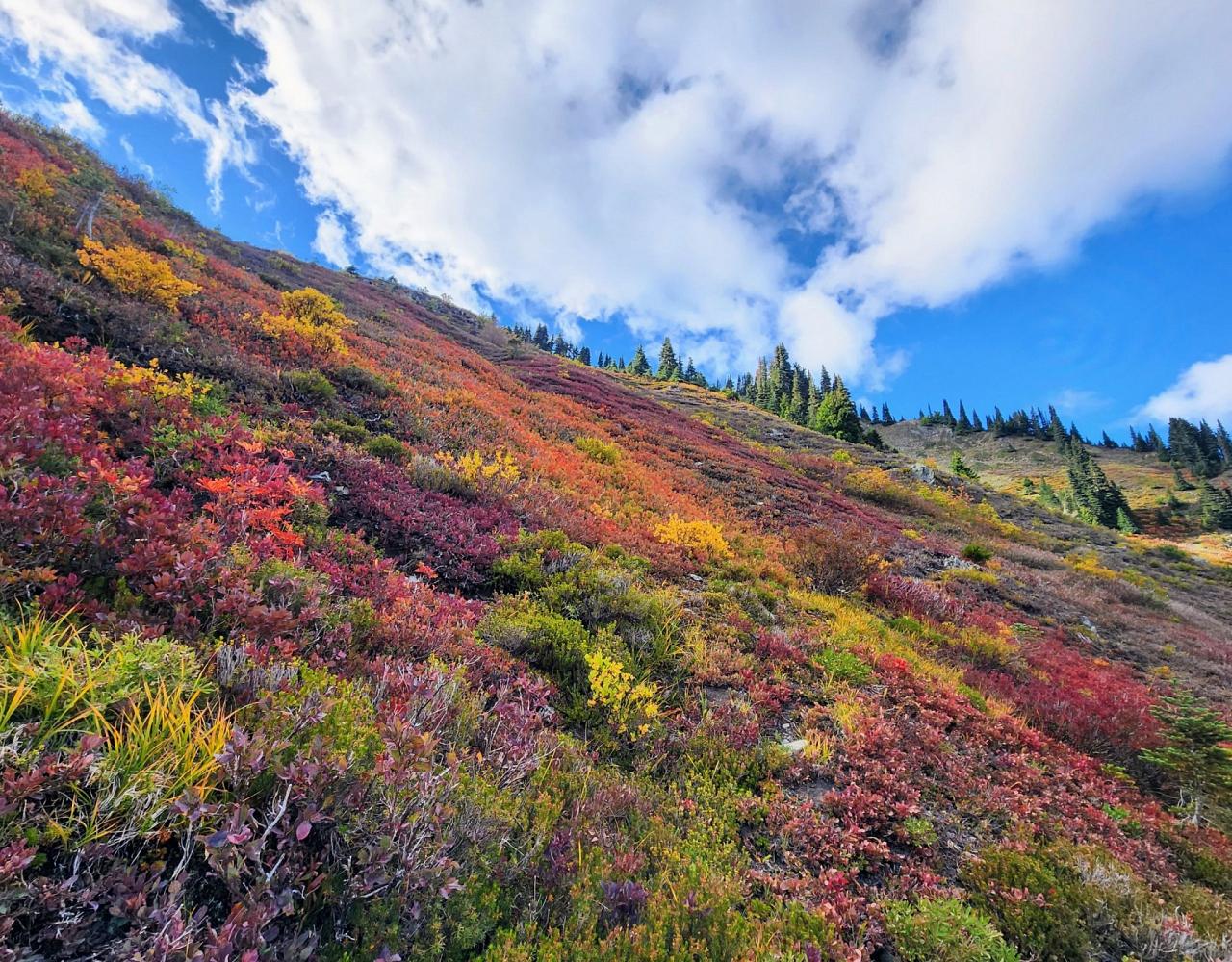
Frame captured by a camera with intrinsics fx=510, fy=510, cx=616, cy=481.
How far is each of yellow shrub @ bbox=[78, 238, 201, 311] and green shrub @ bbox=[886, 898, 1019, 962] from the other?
52.2ft

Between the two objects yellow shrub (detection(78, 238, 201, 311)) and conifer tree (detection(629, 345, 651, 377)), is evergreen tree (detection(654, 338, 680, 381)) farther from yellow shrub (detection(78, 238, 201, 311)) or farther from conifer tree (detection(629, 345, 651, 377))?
yellow shrub (detection(78, 238, 201, 311))

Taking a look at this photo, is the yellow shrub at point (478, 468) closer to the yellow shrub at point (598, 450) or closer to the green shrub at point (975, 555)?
the yellow shrub at point (598, 450)

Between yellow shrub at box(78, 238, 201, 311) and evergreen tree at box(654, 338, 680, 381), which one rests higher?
evergreen tree at box(654, 338, 680, 381)

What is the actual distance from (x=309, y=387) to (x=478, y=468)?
4.22 meters

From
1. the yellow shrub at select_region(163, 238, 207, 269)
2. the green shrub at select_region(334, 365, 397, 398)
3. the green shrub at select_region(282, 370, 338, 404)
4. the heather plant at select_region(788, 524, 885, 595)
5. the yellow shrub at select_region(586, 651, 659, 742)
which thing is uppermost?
the yellow shrub at select_region(163, 238, 207, 269)

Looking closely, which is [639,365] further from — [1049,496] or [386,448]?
[386,448]

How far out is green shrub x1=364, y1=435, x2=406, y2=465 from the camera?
31.9ft

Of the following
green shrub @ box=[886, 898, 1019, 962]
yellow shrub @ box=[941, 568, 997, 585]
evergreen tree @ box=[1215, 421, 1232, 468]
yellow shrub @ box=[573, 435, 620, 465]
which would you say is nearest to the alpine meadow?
green shrub @ box=[886, 898, 1019, 962]

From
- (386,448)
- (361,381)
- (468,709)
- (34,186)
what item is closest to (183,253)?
(34,186)

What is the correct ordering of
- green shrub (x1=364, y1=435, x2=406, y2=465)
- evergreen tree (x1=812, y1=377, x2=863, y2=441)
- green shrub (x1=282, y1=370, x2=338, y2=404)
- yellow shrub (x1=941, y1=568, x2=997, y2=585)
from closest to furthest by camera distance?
green shrub (x1=364, y1=435, x2=406, y2=465) < green shrub (x1=282, y1=370, x2=338, y2=404) < yellow shrub (x1=941, y1=568, x2=997, y2=585) < evergreen tree (x1=812, y1=377, x2=863, y2=441)

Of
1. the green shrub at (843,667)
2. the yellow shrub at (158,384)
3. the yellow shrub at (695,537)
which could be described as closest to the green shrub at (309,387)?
the yellow shrub at (158,384)

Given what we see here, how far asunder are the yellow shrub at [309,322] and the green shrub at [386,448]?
568cm

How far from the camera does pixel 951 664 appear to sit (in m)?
8.79

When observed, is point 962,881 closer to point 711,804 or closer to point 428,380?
point 711,804
